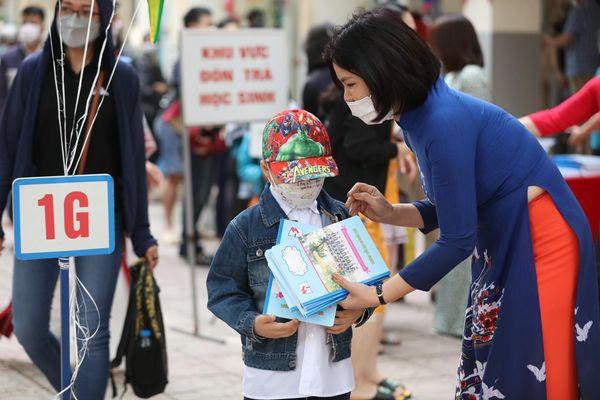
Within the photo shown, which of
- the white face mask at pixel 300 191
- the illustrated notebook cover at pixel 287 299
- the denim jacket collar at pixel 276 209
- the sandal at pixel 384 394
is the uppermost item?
the white face mask at pixel 300 191

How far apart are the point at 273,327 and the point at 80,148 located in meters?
1.55

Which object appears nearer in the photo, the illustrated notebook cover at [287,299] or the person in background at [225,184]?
the illustrated notebook cover at [287,299]

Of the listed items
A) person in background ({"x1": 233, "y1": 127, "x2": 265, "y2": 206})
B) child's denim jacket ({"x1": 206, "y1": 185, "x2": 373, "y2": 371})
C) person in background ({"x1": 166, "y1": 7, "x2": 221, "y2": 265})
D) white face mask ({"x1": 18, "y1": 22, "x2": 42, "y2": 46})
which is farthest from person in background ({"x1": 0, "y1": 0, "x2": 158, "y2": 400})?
white face mask ({"x1": 18, "y1": 22, "x2": 42, "y2": 46})

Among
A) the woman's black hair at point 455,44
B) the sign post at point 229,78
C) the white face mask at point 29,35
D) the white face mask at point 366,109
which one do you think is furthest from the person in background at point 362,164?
the white face mask at point 29,35

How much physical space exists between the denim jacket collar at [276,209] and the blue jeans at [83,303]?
120cm

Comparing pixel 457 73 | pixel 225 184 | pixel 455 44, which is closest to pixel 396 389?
pixel 457 73

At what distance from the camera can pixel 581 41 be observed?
393 inches

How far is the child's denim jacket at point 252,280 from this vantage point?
3.75 m

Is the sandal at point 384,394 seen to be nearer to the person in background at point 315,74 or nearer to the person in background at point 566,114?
the person in background at point 315,74

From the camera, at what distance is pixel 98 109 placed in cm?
464

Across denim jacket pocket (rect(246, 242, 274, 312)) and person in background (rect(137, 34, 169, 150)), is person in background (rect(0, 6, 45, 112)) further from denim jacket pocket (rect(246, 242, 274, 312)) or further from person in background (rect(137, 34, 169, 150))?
denim jacket pocket (rect(246, 242, 274, 312))

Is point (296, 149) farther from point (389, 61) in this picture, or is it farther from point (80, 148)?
point (80, 148)

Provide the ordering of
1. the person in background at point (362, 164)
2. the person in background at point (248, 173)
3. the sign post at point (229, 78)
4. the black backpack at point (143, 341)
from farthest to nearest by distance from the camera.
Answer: the person in background at point (248, 173)
the sign post at point (229, 78)
the person in background at point (362, 164)
the black backpack at point (143, 341)

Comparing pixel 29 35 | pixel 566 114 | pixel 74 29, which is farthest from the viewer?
pixel 29 35
